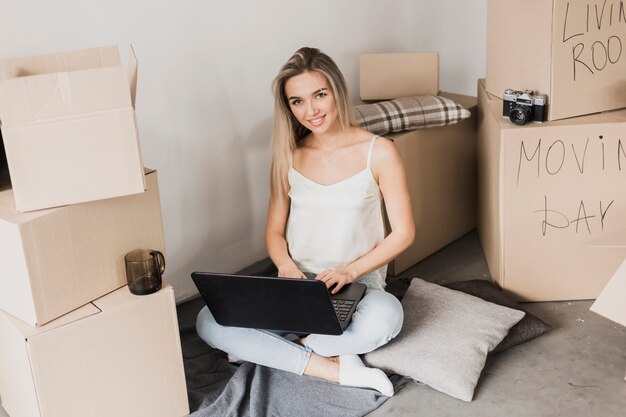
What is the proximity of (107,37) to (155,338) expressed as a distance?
79 cm

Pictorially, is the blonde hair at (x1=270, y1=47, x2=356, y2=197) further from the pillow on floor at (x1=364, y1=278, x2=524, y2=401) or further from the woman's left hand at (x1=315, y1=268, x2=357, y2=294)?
the pillow on floor at (x1=364, y1=278, x2=524, y2=401)

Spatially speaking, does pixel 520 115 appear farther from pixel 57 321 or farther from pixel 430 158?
pixel 57 321

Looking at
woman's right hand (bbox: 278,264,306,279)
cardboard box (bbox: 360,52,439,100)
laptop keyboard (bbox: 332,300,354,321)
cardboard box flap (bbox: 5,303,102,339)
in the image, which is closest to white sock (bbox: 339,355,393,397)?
laptop keyboard (bbox: 332,300,354,321)

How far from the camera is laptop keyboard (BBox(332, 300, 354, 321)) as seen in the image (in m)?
1.84

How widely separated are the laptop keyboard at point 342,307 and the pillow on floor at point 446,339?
0.14 m

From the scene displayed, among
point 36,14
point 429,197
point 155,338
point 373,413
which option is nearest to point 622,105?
point 429,197

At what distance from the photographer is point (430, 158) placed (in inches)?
96.8

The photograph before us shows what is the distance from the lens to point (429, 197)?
249 centimetres

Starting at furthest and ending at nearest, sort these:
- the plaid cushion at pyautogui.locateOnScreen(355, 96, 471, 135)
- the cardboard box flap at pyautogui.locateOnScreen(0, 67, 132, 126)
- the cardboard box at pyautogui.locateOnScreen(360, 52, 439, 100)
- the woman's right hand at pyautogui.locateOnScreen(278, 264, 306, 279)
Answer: the cardboard box at pyautogui.locateOnScreen(360, 52, 439, 100)
the plaid cushion at pyautogui.locateOnScreen(355, 96, 471, 135)
the woman's right hand at pyautogui.locateOnScreen(278, 264, 306, 279)
the cardboard box flap at pyautogui.locateOnScreen(0, 67, 132, 126)

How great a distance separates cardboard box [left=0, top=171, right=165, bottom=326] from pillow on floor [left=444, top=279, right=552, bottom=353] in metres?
0.94

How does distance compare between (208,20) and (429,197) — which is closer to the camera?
(208,20)

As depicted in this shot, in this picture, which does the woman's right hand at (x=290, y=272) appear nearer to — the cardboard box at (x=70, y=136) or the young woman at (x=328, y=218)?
the young woman at (x=328, y=218)

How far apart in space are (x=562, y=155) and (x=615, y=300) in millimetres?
448

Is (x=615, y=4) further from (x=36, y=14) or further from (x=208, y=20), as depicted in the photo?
(x=36, y=14)
